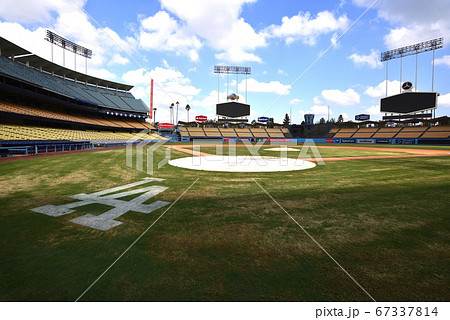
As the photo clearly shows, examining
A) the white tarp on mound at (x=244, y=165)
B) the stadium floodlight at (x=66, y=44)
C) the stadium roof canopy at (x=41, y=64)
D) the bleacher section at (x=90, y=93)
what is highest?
the stadium floodlight at (x=66, y=44)

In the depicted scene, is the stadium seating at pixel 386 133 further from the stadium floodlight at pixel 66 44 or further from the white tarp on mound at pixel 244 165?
the stadium floodlight at pixel 66 44

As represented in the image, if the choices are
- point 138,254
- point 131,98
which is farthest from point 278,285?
point 131,98

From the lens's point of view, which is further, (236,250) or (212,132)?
(212,132)

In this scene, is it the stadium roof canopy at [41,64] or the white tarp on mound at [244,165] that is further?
the stadium roof canopy at [41,64]

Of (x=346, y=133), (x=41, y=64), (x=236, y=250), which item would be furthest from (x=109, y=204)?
(x=346, y=133)

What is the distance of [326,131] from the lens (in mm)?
73688

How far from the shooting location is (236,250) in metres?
3.53

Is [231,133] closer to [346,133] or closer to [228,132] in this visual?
[228,132]

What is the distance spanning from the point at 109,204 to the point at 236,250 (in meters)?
4.26

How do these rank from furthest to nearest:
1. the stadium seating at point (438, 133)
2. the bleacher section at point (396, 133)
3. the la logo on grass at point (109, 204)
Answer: the bleacher section at point (396, 133) < the stadium seating at point (438, 133) < the la logo on grass at point (109, 204)

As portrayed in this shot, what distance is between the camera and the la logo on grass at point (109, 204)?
4695mm

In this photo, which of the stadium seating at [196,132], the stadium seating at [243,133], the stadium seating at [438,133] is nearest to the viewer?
the stadium seating at [438,133]

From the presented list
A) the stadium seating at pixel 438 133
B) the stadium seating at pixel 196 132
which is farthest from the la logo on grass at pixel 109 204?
the stadium seating at pixel 438 133

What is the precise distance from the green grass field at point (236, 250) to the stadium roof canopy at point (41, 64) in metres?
44.3
